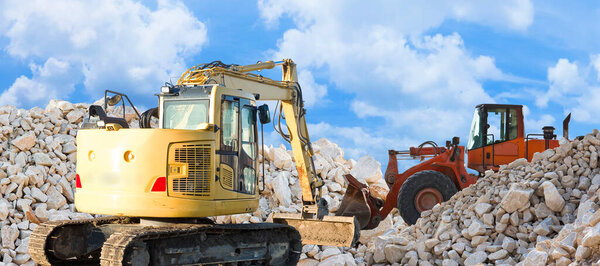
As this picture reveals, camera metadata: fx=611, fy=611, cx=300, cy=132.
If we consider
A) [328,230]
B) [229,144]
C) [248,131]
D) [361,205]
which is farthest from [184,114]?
[361,205]

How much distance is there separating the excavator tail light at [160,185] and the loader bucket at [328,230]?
4006mm

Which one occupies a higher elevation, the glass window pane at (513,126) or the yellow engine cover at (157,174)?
the glass window pane at (513,126)

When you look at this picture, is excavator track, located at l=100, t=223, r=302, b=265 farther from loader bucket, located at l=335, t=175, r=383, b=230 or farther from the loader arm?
loader bucket, located at l=335, t=175, r=383, b=230

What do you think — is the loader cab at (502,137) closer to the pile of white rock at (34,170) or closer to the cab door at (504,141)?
the cab door at (504,141)

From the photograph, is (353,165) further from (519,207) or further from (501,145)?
(519,207)

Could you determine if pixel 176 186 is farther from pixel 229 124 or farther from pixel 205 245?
pixel 229 124

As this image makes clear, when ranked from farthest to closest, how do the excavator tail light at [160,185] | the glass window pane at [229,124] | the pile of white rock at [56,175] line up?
the pile of white rock at [56,175] → the glass window pane at [229,124] → the excavator tail light at [160,185]

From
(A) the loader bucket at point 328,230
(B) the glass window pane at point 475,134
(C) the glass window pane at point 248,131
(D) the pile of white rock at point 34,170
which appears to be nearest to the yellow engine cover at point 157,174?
(C) the glass window pane at point 248,131

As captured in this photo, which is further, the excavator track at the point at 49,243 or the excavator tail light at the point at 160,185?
the excavator track at the point at 49,243

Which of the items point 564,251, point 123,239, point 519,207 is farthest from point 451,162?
point 123,239

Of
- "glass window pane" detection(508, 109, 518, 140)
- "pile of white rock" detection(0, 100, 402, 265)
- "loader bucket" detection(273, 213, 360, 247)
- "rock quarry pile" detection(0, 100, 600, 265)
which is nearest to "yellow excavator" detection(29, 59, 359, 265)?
"loader bucket" detection(273, 213, 360, 247)

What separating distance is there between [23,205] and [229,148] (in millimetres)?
7156

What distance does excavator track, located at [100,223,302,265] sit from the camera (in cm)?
752

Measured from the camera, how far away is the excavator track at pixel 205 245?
7520mm
